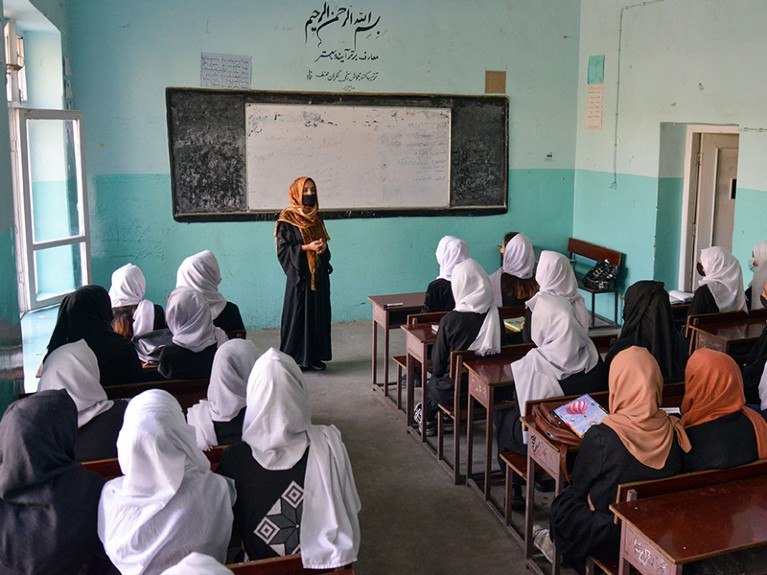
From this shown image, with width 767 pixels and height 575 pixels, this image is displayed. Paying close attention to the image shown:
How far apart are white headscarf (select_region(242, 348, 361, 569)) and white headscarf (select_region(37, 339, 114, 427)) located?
898 millimetres

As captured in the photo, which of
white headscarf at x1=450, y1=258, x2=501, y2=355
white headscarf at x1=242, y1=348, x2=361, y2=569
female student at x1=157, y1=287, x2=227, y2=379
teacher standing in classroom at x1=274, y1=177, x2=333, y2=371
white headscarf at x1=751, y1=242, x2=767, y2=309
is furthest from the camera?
teacher standing in classroom at x1=274, y1=177, x2=333, y2=371

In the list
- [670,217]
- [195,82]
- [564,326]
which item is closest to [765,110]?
[670,217]

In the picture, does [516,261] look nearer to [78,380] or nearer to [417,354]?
[417,354]

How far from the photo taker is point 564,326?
3.73 meters

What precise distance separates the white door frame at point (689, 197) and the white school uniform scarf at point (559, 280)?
2.82m

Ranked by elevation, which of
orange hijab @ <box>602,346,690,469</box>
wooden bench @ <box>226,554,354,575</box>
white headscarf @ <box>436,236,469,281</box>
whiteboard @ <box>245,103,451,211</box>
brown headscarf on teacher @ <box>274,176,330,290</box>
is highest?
whiteboard @ <box>245,103,451,211</box>

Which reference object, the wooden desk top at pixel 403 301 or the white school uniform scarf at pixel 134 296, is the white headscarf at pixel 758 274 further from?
the white school uniform scarf at pixel 134 296

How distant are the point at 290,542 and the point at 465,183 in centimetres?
592

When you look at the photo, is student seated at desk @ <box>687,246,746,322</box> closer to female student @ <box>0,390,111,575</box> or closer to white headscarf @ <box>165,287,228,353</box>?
white headscarf @ <box>165,287,228,353</box>

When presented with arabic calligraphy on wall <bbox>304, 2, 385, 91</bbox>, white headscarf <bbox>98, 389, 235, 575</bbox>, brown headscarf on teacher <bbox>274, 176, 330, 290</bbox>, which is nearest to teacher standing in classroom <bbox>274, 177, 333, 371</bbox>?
brown headscarf on teacher <bbox>274, 176, 330, 290</bbox>

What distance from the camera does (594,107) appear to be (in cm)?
802

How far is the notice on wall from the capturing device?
23.2 feet

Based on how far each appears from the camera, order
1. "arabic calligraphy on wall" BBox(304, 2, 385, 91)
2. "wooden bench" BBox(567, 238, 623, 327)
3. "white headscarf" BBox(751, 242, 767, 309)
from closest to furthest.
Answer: "white headscarf" BBox(751, 242, 767, 309), "arabic calligraphy on wall" BBox(304, 2, 385, 91), "wooden bench" BBox(567, 238, 623, 327)

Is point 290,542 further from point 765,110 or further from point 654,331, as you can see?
point 765,110
